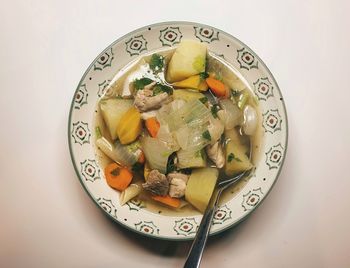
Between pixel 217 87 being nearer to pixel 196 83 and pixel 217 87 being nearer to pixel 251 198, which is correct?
pixel 196 83

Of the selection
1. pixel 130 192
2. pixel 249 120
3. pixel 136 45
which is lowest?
pixel 130 192

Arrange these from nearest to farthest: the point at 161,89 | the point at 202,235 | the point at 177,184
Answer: the point at 202,235 → the point at 177,184 → the point at 161,89

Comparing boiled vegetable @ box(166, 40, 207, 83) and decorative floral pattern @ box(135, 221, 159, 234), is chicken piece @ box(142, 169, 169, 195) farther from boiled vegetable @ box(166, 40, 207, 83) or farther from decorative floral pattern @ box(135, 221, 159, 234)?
boiled vegetable @ box(166, 40, 207, 83)

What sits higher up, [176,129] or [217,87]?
[217,87]

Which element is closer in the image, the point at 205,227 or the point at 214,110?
the point at 205,227

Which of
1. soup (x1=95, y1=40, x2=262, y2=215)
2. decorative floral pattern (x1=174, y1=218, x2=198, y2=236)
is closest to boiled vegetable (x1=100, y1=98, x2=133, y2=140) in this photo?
soup (x1=95, y1=40, x2=262, y2=215)

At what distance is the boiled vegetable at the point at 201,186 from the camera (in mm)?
1412

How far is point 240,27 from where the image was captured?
168 centimetres

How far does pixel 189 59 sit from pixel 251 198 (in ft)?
1.56

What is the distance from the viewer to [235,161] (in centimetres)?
146

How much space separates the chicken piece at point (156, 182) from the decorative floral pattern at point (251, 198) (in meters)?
0.24

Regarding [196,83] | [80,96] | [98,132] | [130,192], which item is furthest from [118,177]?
[196,83]

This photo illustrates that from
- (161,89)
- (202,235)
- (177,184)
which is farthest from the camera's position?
(161,89)
